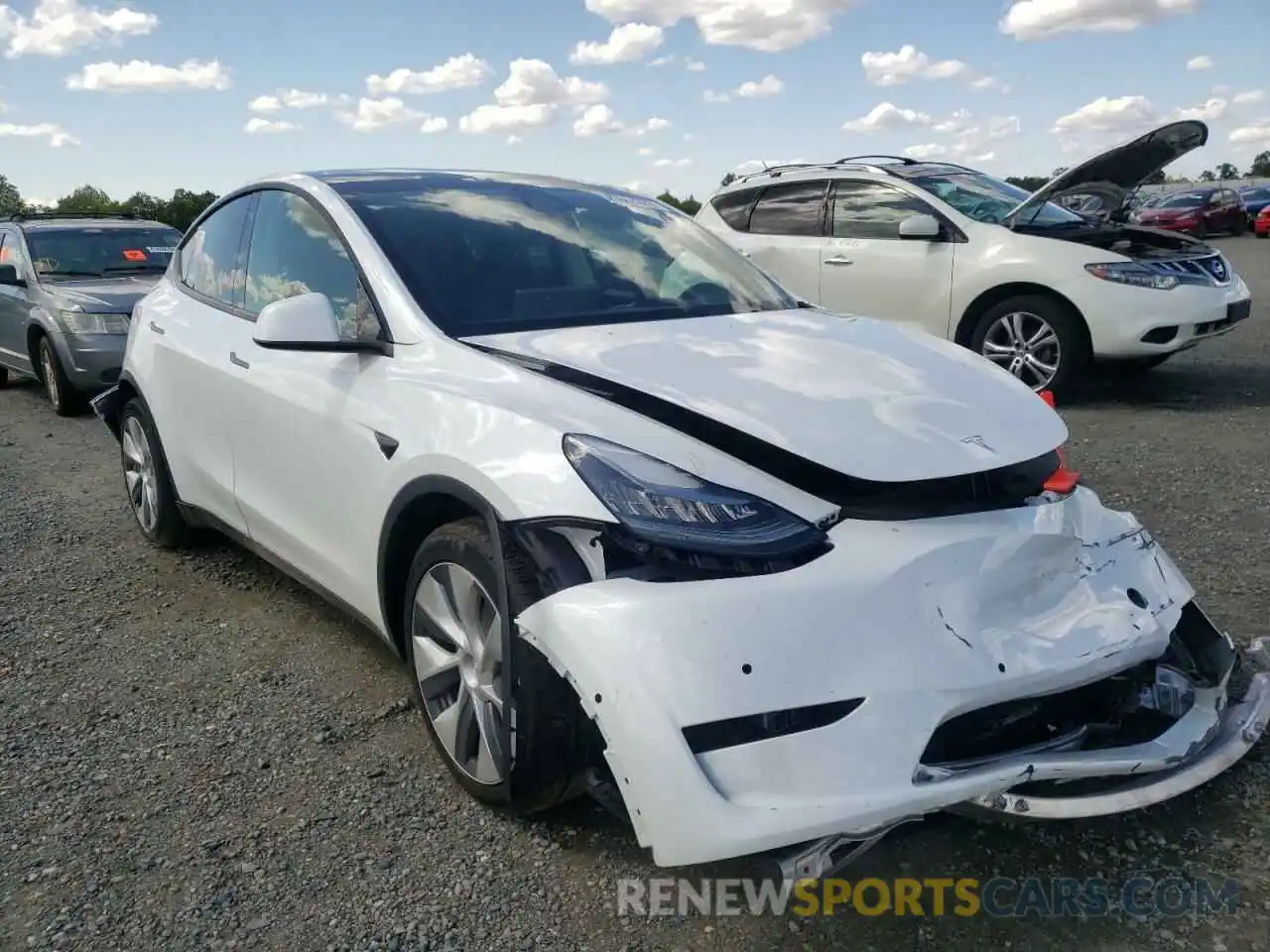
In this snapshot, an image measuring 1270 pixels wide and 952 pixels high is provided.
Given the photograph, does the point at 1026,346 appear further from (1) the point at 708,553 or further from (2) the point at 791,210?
(1) the point at 708,553

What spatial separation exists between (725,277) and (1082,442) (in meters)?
3.59

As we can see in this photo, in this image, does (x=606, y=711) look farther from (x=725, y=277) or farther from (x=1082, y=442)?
(x=1082, y=442)

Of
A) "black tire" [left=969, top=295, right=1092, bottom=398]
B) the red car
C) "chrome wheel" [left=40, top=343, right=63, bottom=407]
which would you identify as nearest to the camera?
"black tire" [left=969, top=295, right=1092, bottom=398]

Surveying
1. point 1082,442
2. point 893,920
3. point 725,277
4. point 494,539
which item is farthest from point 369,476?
point 1082,442

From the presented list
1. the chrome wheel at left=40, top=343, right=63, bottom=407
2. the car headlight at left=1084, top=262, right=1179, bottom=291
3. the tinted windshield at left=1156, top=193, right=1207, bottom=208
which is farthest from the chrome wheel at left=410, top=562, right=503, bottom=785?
the tinted windshield at left=1156, top=193, right=1207, bottom=208

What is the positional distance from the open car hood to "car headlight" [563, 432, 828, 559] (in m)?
5.98

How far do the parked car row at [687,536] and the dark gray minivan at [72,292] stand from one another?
557 centimetres

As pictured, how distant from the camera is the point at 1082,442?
6371 mm

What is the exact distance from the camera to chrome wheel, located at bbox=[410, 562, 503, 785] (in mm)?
2508

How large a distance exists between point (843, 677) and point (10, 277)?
30.0 ft

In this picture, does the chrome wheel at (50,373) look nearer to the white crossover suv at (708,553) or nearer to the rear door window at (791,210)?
the rear door window at (791,210)

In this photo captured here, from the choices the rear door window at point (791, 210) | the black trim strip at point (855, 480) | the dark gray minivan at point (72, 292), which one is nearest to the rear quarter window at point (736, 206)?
the rear door window at point (791, 210)

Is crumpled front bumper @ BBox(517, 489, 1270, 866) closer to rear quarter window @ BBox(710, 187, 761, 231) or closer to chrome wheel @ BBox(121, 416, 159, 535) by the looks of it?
chrome wheel @ BBox(121, 416, 159, 535)

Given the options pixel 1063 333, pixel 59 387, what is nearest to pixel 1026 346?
pixel 1063 333
